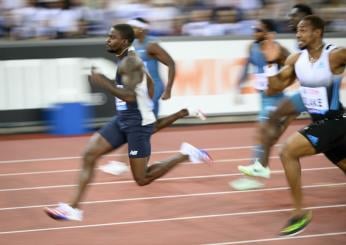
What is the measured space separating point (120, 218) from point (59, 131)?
523 centimetres

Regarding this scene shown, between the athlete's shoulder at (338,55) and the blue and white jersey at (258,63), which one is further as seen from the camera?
the blue and white jersey at (258,63)

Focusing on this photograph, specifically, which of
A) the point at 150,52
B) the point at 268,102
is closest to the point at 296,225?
the point at 268,102

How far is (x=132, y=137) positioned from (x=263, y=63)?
7.01ft

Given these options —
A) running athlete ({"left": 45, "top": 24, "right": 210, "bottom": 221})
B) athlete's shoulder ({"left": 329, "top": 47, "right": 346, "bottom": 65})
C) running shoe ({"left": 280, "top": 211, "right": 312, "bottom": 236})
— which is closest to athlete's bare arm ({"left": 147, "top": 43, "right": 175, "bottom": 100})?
running athlete ({"left": 45, "top": 24, "right": 210, "bottom": 221})

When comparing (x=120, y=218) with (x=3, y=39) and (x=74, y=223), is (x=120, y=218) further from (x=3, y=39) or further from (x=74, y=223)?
(x=3, y=39)

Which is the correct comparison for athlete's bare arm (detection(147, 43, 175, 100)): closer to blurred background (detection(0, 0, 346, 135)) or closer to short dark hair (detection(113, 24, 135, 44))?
short dark hair (detection(113, 24, 135, 44))

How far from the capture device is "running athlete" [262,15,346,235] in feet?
20.6

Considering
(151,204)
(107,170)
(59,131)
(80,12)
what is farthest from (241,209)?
(80,12)

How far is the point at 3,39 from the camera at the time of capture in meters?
12.3

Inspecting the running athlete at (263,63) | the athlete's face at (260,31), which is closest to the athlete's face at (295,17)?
the running athlete at (263,63)

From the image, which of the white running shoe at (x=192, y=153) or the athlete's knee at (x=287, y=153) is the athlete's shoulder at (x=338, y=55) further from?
the white running shoe at (x=192, y=153)

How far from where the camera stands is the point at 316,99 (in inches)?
253

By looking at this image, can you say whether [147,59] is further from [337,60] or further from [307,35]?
[337,60]

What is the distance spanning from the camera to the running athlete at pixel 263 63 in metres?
8.09
